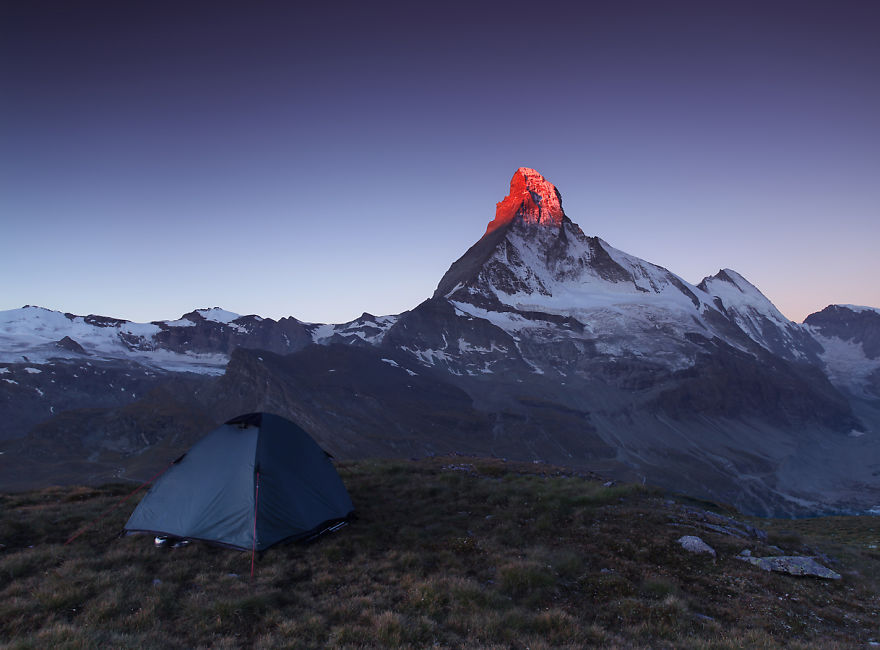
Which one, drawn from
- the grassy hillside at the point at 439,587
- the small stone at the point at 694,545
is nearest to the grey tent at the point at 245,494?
the grassy hillside at the point at 439,587

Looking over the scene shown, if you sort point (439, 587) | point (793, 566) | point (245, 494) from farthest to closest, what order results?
point (245, 494) < point (793, 566) < point (439, 587)

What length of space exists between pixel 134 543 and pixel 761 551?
771 inches

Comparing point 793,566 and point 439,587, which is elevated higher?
point 439,587

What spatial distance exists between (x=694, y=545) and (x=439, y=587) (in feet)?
28.7

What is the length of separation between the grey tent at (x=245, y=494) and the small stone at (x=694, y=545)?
438 inches

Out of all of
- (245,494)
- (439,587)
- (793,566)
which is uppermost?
(245,494)

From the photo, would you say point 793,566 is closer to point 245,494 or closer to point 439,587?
point 439,587

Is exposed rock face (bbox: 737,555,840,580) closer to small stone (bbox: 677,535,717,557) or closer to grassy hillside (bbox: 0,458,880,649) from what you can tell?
grassy hillside (bbox: 0,458,880,649)

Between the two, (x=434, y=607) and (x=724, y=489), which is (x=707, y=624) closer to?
(x=434, y=607)

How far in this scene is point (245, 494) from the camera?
607 inches

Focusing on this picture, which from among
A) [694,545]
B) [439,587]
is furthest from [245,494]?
[694,545]

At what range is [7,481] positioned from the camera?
16638 cm

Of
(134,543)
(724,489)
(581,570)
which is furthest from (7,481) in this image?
(724,489)

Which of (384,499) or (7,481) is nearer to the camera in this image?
(384,499)
